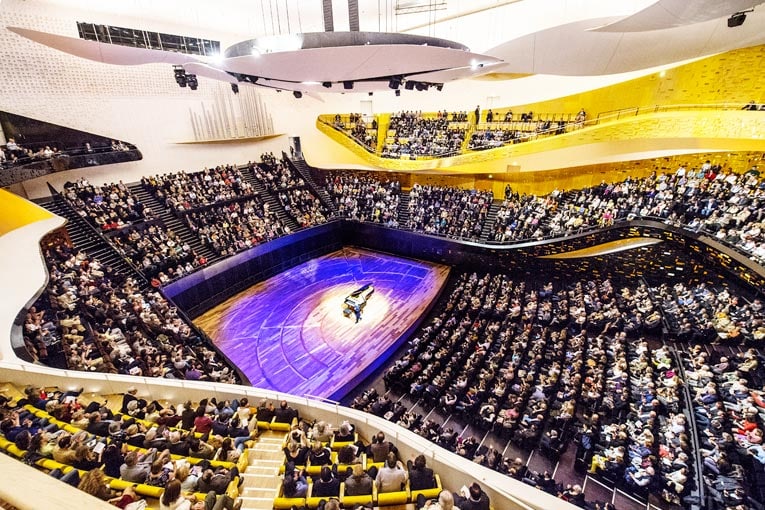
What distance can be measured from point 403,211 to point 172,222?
401 inches

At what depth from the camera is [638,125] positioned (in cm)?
1174

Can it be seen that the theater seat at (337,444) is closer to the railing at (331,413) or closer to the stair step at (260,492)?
the railing at (331,413)

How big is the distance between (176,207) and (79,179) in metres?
3.28

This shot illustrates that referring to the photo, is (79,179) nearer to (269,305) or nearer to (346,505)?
(269,305)

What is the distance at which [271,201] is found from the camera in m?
17.3

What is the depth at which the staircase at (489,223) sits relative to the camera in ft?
48.5

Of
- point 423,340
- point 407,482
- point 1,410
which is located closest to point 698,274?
point 423,340

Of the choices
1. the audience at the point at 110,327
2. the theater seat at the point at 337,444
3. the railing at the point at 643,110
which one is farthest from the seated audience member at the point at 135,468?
the railing at the point at 643,110

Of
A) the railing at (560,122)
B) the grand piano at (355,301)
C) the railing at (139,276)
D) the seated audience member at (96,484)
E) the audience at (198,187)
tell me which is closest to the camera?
the seated audience member at (96,484)

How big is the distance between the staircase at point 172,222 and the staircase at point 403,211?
829 cm

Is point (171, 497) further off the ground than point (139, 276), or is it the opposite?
point (171, 497)

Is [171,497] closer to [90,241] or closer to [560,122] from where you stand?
[90,241]

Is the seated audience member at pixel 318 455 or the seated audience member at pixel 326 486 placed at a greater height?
the seated audience member at pixel 326 486

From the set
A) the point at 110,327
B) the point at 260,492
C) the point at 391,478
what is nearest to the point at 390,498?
the point at 391,478
